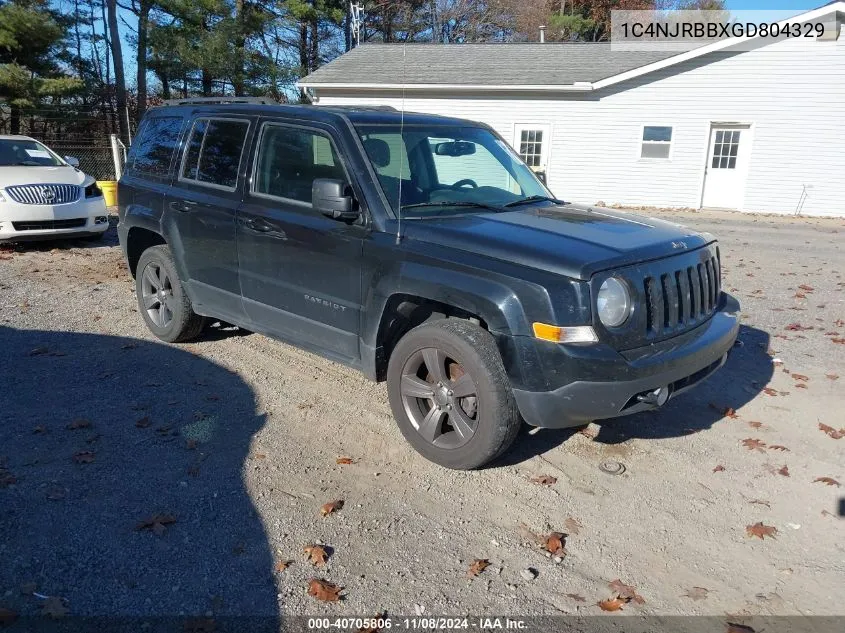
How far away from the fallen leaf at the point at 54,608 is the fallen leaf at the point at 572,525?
2337mm

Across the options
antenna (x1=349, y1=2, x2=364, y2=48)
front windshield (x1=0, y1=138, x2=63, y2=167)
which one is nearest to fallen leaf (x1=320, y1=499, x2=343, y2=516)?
front windshield (x1=0, y1=138, x2=63, y2=167)

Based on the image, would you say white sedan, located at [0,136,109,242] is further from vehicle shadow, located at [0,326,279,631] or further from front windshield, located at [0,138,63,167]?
vehicle shadow, located at [0,326,279,631]

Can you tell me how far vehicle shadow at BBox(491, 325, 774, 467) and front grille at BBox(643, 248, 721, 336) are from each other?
2.98 feet

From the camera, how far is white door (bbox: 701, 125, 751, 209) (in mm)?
19031

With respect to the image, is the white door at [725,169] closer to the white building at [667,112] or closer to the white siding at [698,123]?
the white building at [667,112]

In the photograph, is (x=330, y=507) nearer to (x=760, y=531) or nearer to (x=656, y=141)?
(x=760, y=531)

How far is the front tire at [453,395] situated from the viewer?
364 centimetres

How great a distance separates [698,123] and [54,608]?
64.4ft

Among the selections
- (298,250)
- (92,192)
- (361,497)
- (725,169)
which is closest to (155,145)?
(298,250)

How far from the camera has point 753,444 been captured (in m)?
4.42

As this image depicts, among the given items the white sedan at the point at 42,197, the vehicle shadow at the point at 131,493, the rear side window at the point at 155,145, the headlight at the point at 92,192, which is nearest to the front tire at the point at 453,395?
the vehicle shadow at the point at 131,493

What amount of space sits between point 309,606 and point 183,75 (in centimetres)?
3039

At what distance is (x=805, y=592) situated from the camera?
3033mm

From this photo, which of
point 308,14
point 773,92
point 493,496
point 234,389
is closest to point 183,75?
point 308,14
